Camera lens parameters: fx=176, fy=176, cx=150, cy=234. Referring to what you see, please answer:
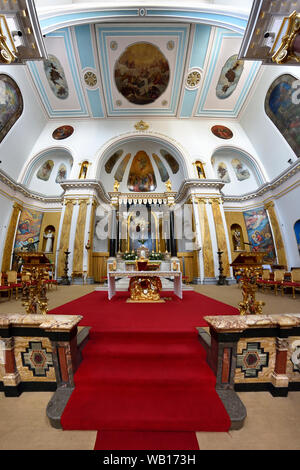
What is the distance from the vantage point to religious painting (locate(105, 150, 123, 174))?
13.8 metres

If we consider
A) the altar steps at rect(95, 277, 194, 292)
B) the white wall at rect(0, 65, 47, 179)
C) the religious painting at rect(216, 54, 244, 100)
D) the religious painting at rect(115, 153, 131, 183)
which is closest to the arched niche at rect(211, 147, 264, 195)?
the religious painting at rect(216, 54, 244, 100)

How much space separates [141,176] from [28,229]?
9342mm

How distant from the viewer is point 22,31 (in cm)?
410

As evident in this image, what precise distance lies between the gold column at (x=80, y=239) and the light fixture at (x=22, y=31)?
7.41 metres

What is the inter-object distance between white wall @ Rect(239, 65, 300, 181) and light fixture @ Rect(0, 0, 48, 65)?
1128cm

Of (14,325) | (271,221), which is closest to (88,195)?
(14,325)

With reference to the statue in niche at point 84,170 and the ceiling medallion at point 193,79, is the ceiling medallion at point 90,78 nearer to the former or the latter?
the statue in niche at point 84,170

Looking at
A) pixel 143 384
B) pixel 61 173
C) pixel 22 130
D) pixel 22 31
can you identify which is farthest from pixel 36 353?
pixel 61 173

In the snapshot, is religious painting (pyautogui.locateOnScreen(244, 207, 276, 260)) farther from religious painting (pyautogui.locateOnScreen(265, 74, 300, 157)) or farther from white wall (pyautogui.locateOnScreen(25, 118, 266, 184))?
religious painting (pyautogui.locateOnScreen(265, 74, 300, 157))

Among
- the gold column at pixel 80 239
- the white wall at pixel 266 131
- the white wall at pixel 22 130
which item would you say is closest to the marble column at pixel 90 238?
the gold column at pixel 80 239

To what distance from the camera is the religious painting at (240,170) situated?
13492mm

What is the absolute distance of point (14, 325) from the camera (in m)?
2.06

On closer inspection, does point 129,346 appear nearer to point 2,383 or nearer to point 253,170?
point 2,383
